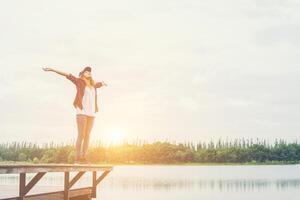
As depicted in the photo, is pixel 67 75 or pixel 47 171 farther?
pixel 67 75

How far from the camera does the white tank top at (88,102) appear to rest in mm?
13758

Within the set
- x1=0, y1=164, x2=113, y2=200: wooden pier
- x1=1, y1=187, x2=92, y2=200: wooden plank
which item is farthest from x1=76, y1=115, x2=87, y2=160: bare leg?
x1=1, y1=187, x2=92, y2=200: wooden plank

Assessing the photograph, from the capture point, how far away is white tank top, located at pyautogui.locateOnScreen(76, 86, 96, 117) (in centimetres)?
1376

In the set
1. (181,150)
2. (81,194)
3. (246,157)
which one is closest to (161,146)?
(181,150)

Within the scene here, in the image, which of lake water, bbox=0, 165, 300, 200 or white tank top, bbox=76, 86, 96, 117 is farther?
lake water, bbox=0, 165, 300, 200

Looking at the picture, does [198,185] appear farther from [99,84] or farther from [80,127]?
[80,127]

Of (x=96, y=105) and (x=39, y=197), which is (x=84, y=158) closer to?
(x=96, y=105)

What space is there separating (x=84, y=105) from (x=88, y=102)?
0.41 ft

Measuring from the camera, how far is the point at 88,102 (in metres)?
13.8

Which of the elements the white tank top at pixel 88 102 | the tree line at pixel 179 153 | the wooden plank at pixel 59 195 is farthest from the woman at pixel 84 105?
the tree line at pixel 179 153

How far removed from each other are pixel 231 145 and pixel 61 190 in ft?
617

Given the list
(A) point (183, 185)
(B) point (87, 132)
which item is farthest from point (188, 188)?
(B) point (87, 132)

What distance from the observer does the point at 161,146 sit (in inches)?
7151

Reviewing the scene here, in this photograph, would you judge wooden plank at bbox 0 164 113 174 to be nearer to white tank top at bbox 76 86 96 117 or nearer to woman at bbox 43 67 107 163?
woman at bbox 43 67 107 163
